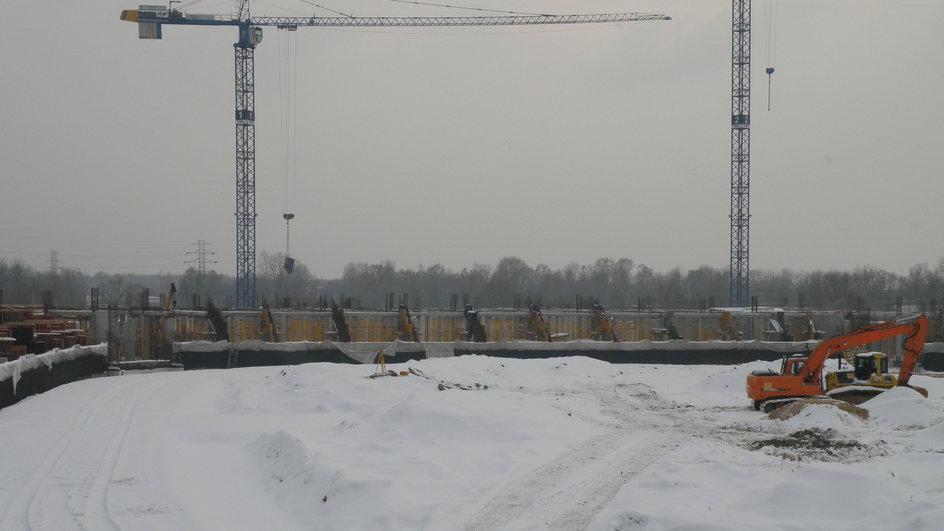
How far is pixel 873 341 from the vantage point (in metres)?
19.9

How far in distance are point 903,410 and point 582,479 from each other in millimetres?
9201

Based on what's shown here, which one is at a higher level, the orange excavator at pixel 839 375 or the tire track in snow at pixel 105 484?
the orange excavator at pixel 839 375

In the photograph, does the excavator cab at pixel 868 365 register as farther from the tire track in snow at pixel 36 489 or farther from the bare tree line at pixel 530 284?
the bare tree line at pixel 530 284

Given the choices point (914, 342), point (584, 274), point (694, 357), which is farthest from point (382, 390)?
point (584, 274)

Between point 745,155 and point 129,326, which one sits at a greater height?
point 745,155

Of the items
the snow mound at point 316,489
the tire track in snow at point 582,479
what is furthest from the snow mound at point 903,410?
the snow mound at point 316,489

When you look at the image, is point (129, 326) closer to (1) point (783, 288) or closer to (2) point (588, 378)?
(2) point (588, 378)

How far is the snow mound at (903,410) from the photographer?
16422 mm

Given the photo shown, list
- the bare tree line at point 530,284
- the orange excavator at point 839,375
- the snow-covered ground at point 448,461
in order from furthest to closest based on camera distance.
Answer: the bare tree line at point 530,284, the orange excavator at point 839,375, the snow-covered ground at point 448,461

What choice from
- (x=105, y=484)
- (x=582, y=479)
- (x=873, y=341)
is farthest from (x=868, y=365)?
(x=105, y=484)

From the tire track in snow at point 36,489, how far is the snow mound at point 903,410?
14.7 metres

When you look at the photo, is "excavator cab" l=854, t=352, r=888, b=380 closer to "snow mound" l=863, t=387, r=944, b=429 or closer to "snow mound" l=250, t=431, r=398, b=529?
"snow mound" l=863, t=387, r=944, b=429

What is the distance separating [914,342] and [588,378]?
375 inches

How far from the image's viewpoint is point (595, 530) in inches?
333
